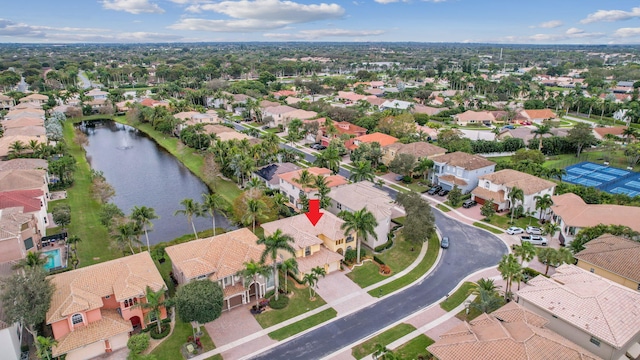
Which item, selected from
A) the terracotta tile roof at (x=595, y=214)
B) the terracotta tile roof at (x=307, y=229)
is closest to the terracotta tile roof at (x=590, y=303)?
the terracotta tile roof at (x=595, y=214)

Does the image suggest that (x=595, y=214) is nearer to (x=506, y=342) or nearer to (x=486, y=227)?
(x=486, y=227)

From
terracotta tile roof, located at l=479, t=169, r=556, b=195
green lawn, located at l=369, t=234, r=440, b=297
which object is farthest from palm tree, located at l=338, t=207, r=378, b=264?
terracotta tile roof, located at l=479, t=169, r=556, b=195

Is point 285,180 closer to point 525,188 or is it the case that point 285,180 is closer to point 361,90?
point 525,188

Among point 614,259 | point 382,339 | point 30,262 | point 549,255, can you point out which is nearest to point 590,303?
point 549,255

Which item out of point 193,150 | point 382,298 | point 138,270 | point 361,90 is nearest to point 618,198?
point 382,298

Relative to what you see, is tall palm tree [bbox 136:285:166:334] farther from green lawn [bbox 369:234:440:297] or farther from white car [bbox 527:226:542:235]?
white car [bbox 527:226:542:235]

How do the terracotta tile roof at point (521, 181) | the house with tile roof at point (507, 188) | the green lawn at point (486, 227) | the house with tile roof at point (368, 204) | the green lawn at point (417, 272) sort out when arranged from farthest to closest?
the terracotta tile roof at point (521, 181) < the house with tile roof at point (507, 188) < the green lawn at point (486, 227) < the house with tile roof at point (368, 204) < the green lawn at point (417, 272)

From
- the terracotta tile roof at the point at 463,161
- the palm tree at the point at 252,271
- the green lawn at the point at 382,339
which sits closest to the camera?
the green lawn at the point at 382,339

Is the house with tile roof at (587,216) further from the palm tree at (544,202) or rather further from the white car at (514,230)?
the white car at (514,230)
